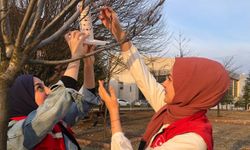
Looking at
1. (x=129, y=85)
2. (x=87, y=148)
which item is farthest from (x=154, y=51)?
(x=129, y=85)

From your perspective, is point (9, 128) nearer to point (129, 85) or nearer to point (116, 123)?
point (116, 123)

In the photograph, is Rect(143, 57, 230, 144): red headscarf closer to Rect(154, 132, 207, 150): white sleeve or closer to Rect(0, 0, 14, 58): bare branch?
Rect(154, 132, 207, 150): white sleeve

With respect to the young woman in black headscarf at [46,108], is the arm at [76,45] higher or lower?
higher

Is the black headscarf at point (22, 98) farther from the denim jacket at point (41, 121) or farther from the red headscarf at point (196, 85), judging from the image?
the red headscarf at point (196, 85)

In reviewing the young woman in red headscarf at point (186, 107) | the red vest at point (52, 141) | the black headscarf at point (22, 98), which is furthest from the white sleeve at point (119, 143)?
the black headscarf at point (22, 98)

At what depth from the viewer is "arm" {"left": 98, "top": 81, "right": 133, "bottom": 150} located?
2.38 m

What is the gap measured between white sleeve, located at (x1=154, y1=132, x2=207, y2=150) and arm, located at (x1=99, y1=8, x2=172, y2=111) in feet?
2.20

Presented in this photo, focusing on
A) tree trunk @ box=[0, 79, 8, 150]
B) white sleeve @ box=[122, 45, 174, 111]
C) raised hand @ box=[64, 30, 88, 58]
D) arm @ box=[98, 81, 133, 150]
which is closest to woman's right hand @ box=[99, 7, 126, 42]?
white sleeve @ box=[122, 45, 174, 111]

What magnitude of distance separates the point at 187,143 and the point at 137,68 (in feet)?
3.00

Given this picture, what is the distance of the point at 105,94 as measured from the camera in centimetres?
257

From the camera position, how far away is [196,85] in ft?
7.77

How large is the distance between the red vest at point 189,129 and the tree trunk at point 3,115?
86 cm

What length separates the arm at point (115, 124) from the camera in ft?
7.82

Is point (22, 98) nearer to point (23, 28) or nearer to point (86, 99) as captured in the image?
point (23, 28)
